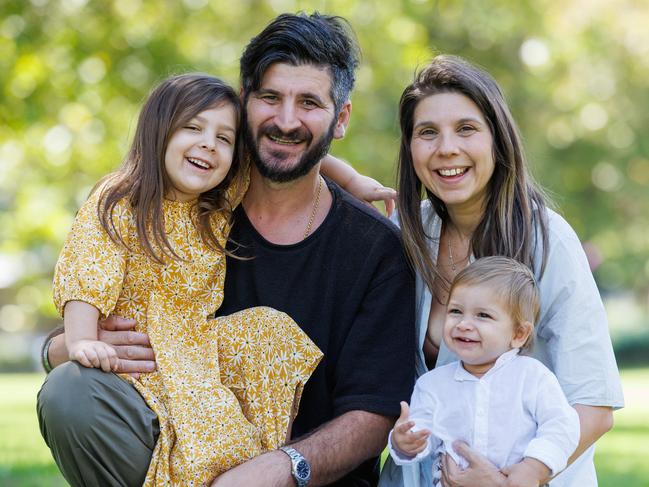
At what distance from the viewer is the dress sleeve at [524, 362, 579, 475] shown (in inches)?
123

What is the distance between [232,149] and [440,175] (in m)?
0.83

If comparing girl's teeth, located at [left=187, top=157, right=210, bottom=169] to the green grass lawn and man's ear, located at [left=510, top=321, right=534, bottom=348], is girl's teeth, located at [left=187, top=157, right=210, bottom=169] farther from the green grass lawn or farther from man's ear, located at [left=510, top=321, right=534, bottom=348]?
the green grass lawn

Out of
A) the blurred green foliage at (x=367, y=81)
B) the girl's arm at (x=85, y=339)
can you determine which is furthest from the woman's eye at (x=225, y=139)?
the girl's arm at (x=85, y=339)

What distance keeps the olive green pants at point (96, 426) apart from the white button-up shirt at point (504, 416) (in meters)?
0.91

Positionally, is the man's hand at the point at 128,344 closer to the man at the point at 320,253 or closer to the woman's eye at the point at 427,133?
the man at the point at 320,253

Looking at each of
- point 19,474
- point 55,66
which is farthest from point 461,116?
point 55,66

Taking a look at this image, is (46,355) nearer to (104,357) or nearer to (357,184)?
(104,357)

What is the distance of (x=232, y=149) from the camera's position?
3844mm

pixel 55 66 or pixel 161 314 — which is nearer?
pixel 161 314

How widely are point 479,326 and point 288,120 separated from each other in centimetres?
121

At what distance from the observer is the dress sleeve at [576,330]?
11.7ft

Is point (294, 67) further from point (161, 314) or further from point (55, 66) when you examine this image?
point (55, 66)

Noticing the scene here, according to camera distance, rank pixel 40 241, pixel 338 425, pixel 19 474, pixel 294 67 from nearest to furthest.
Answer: pixel 338 425 < pixel 294 67 < pixel 19 474 < pixel 40 241

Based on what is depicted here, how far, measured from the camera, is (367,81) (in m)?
13.5
